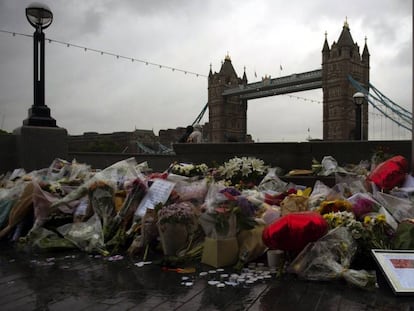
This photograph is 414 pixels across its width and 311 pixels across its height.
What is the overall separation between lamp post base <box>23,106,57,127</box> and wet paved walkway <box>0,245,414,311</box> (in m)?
6.22

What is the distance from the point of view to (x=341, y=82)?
69.4 meters

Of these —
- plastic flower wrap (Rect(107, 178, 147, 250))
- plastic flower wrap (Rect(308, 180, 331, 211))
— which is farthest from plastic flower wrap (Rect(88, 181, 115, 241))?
plastic flower wrap (Rect(308, 180, 331, 211))

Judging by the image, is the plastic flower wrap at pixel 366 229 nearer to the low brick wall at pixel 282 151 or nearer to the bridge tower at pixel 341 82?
the low brick wall at pixel 282 151

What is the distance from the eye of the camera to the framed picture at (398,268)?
3320mm

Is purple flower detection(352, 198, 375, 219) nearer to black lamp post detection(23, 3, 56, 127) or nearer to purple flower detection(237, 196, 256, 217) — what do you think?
purple flower detection(237, 196, 256, 217)

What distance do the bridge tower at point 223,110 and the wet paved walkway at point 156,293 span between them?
84.8 meters

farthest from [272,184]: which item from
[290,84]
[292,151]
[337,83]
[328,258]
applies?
[337,83]

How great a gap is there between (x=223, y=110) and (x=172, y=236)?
86.6 metres

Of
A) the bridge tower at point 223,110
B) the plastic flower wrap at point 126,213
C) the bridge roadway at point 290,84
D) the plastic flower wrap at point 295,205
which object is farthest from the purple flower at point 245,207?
the bridge tower at point 223,110

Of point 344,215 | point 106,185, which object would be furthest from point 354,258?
point 106,185

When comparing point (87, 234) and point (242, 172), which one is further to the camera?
point (242, 172)

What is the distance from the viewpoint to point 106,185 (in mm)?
5668

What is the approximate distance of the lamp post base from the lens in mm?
9828

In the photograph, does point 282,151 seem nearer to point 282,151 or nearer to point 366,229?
point 282,151
